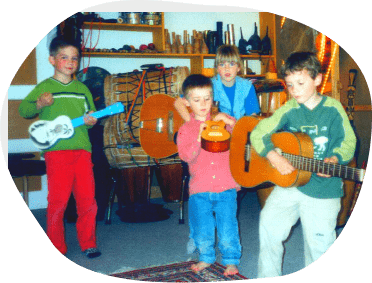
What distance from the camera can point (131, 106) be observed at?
8.05 ft

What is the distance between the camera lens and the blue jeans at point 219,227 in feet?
7.93

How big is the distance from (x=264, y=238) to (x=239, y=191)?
0.29 m

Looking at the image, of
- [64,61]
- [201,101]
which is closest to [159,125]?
[201,101]

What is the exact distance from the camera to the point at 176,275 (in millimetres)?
2383

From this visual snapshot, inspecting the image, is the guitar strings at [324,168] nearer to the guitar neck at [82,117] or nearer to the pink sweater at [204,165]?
the pink sweater at [204,165]

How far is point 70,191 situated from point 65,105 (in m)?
0.49

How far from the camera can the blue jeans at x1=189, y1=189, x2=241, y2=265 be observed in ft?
7.93

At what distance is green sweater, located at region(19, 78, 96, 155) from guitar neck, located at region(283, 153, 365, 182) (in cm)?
115

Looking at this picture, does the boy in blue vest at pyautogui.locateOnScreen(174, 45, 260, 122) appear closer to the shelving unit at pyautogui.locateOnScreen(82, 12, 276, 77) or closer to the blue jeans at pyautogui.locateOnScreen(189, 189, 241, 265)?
the shelving unit at pyautogui.locateOnScreen(82, 12, 276, 77)

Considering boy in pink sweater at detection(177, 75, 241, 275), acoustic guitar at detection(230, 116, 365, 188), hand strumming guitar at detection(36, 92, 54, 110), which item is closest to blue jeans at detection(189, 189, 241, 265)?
boy in pink sweater at detection(177, 75, 241, 275)

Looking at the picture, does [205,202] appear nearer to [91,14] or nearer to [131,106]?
[131,106]

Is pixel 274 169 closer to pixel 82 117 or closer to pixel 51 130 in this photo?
pixel 82 117

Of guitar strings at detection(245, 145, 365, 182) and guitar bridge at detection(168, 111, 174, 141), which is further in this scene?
guitar bridge at detection(168, 111, 174, 141)

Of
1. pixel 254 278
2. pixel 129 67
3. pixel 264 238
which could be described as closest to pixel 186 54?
pixel 129 67
